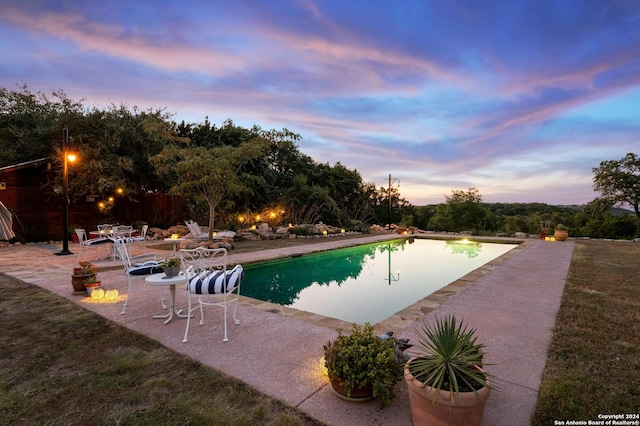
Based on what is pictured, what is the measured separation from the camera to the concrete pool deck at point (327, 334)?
215 centimetres

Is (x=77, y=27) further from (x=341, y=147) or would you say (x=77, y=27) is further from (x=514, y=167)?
(x=514, y=167)

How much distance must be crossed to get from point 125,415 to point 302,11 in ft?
30.3

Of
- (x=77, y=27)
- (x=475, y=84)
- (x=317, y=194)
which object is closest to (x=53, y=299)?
(x=77, y=27)

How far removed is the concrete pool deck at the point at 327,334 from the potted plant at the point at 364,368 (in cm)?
9

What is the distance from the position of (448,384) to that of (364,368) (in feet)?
1.76

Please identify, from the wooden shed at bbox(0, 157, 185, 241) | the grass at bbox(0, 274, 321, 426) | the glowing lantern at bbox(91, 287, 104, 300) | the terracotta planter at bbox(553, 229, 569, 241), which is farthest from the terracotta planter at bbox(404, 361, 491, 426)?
the terracotta planter at bbox(553, 229, 569, 241)

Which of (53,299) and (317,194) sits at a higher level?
(317,194)

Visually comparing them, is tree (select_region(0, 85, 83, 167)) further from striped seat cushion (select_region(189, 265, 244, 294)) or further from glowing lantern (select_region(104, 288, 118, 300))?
striped seat cushion (select_region(189, 265, 244, 294))

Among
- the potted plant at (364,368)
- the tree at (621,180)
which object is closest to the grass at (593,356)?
the potted plant at (364,368)

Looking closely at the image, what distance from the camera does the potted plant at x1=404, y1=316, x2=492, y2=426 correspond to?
66.1 inches

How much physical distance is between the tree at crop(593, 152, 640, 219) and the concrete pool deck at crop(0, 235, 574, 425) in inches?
703

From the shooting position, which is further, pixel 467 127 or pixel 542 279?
pixel 467 127

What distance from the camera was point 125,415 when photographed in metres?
2.06

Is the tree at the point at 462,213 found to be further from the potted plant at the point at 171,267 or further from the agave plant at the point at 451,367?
the agave plant at the point at 451,367
